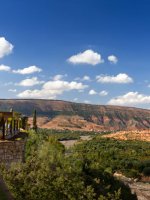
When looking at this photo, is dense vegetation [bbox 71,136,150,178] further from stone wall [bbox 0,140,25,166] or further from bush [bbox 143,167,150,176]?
stone wall [bbox 0,140,25,166]

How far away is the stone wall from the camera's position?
86.5 feet

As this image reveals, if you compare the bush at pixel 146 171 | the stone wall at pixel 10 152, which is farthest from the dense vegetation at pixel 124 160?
the stone wall at pixel 10 152

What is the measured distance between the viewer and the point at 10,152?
26844 millimetres

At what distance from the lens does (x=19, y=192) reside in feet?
75.4

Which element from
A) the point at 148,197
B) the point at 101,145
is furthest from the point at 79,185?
the point at 101,145

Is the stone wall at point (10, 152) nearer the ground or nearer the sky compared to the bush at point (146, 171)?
nearer the sky

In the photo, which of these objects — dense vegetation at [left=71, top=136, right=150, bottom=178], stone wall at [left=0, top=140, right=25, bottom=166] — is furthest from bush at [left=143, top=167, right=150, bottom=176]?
stone wall at [left=0, top=140, right=25, bottom=166]

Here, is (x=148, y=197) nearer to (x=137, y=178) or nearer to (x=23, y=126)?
(x=137, y=178)

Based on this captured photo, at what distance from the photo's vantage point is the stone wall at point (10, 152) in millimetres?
26375

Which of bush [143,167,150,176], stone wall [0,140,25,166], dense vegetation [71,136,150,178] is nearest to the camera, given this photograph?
stone wall [0,140,25,166]

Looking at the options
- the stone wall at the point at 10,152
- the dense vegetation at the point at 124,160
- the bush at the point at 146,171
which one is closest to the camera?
the stone wall at the point at 10,152

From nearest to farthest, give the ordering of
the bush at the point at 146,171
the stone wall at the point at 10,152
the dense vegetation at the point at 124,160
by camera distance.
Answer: the stone wall at the point at 10,152 → the dense vegetation at the point at 124,160 → the bush at the point at 146,171

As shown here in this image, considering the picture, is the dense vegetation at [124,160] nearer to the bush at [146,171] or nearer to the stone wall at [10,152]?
the bush at [146,171]

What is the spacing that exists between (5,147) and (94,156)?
142 ft
